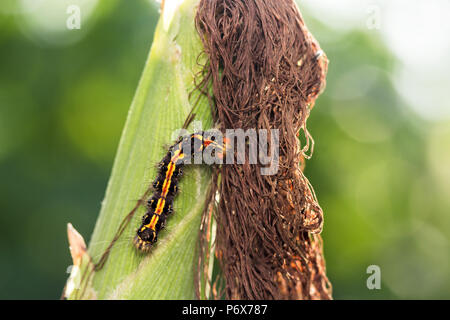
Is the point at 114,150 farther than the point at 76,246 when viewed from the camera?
Yes

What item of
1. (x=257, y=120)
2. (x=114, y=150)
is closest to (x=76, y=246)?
(x=257, y=120)

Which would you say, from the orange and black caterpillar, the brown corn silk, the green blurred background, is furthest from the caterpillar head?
the green blurred background

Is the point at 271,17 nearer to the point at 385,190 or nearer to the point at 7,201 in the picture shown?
the point at 7,201

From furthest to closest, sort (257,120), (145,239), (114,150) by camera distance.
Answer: (114,150) → (257,120) → (145,239)

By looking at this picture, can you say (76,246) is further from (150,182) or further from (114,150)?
(114,150)

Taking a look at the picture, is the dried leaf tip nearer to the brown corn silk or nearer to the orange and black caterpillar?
the orange and black caterpillar

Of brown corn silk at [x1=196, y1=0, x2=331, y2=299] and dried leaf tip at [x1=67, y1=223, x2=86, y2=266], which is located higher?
brown corn silk at [x1=196, y1=0, x2=331, y2=299]

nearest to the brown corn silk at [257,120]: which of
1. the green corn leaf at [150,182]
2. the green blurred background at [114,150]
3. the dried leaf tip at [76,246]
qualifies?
the green corn leaf at [150,182]

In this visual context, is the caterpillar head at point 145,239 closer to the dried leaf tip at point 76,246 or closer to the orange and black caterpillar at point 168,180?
the orange and black caterpillar at point 168,180
